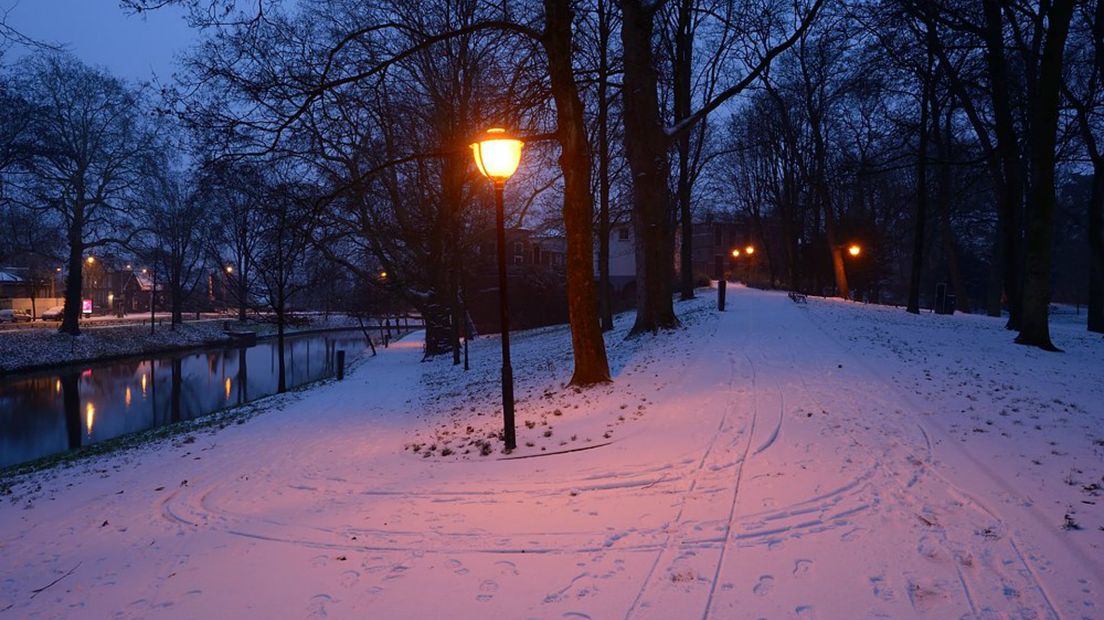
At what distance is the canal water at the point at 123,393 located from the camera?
1723 cm

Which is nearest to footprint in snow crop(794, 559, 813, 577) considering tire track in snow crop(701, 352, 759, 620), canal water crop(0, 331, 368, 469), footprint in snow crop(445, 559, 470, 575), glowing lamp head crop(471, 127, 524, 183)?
tire track in snow crop(701, 352, 759, 620)

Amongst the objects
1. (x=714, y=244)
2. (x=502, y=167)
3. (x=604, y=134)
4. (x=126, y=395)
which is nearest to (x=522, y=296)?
(x=604, y=134)

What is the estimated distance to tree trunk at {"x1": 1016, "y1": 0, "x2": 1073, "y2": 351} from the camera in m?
12.6

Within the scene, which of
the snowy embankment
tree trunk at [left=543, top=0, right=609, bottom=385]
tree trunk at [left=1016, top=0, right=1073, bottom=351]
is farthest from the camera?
the snowy embankment

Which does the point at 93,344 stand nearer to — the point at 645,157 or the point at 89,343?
the point at 89,343

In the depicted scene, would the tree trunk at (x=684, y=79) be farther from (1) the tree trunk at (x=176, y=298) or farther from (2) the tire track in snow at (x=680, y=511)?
(1) the tree trunk at (x=176, y=298)

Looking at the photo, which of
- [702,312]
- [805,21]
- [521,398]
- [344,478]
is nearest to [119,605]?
[344,478]

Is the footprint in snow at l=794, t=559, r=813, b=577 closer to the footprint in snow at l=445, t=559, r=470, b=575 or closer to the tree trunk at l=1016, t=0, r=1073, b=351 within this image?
the footprint in snow at l=445, t=559, r=470, b=575

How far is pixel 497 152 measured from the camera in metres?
7.25

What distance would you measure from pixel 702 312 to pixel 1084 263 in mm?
49976

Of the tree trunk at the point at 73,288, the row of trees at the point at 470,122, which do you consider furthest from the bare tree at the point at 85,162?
the row of trees at the point at 470,122

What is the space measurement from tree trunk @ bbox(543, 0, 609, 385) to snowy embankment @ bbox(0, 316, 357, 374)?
63.9 ft

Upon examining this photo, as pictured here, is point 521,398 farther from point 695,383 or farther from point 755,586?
point 755,586

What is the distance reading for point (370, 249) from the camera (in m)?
23.2
